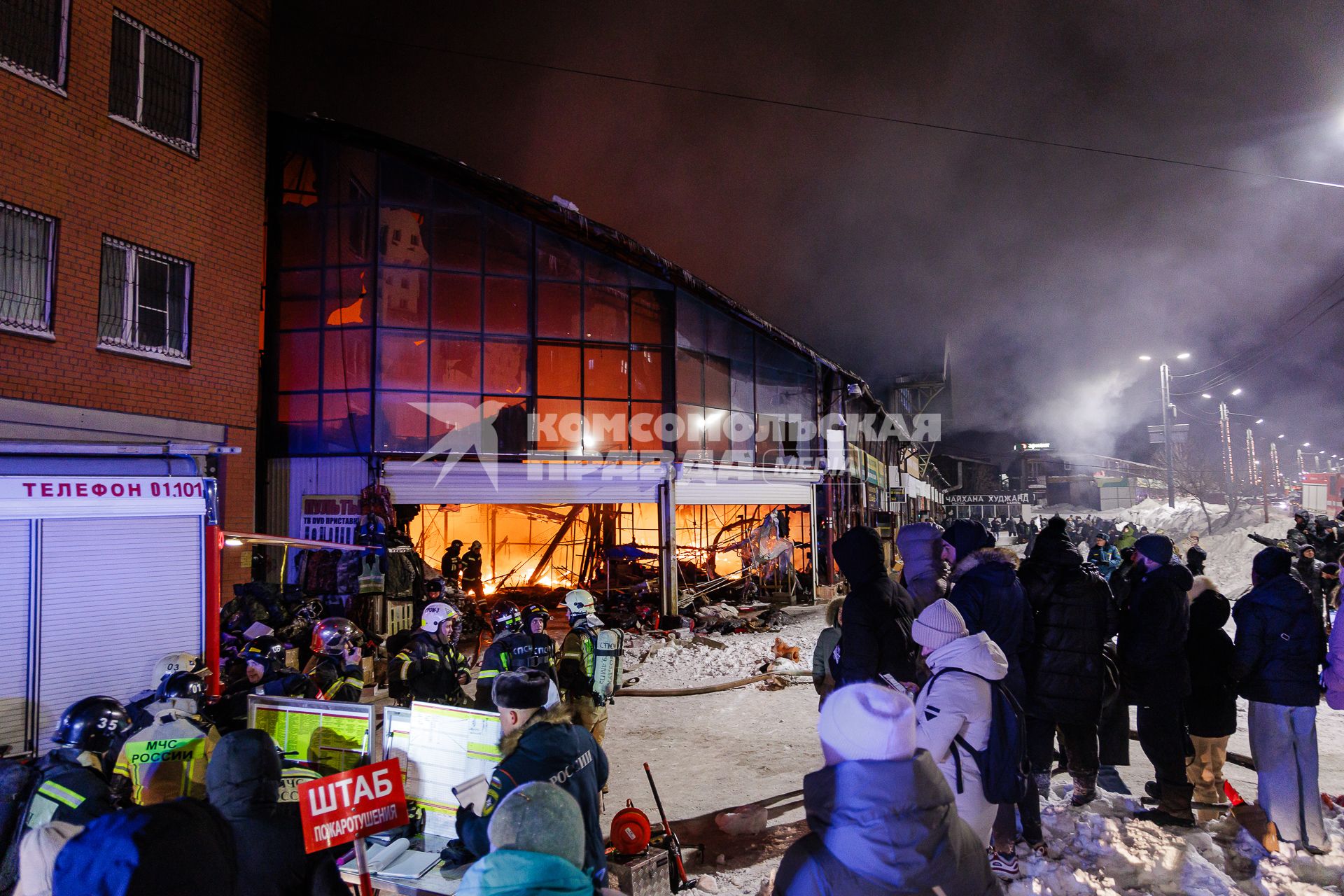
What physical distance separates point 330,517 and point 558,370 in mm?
5494

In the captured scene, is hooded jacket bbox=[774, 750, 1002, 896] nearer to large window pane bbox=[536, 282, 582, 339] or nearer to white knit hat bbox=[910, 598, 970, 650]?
white knit hat bbox=[910, 598, 970, 650]

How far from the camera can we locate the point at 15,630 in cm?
554

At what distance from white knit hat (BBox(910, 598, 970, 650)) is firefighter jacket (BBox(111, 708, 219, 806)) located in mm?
3899

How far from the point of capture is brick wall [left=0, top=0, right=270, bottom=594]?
9.39 meters

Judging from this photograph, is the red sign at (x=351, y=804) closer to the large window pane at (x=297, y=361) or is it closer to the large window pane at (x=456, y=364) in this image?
the large window pane at (x=456, y=364)

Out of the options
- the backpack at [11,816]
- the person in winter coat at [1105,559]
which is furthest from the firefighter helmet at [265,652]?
the person in winter coat at [1105,559]

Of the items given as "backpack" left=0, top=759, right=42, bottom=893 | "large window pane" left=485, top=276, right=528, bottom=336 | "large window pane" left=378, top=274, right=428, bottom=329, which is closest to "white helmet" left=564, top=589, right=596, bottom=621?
"backpack" left=0, top=759, right=42, bottom=893

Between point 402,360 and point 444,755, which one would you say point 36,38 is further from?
point 444,755

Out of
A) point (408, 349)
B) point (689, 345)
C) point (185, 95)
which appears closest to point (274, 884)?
point (408, 349)

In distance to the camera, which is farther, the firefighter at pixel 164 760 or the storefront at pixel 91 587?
the storefront at pixel 91 587

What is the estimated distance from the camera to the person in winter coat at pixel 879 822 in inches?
72.8

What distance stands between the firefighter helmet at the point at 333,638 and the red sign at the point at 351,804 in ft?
12.6

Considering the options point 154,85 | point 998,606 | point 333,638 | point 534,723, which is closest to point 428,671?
point 333,638

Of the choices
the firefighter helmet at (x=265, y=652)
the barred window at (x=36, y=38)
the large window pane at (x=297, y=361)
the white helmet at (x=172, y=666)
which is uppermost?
the barred window at (x=36, y=38)
